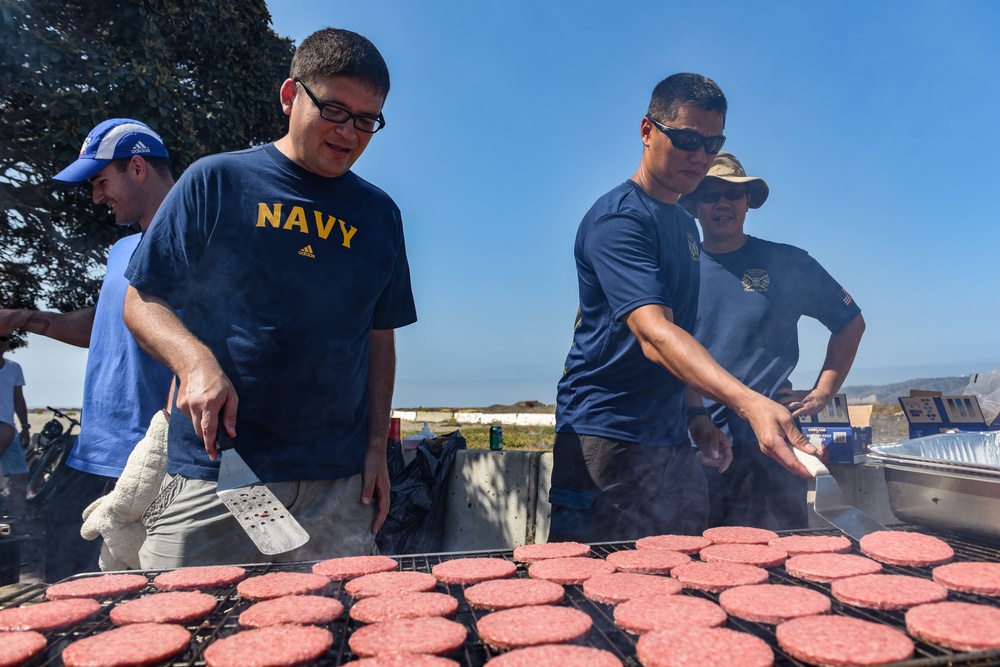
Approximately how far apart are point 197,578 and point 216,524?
443mm

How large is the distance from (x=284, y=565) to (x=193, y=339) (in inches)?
31.4

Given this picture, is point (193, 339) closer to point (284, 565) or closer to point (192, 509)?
point (192, 509)

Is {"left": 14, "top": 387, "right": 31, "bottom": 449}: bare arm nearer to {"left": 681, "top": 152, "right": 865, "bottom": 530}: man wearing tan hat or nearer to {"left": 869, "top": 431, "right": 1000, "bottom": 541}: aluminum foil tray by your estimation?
{"left": 681, "top": 152, "right": 865, "bottom": 530}: man wearing tan hat

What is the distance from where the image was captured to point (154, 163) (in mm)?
3289

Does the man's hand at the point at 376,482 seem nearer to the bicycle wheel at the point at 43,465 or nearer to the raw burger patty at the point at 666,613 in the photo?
the raw burger patty at the point at 666,613

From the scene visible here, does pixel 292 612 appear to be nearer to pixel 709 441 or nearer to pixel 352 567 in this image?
pixel 352 567

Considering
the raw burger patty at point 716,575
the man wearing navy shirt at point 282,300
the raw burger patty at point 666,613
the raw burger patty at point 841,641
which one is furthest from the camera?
the man wearing navy shirt at point 282,300

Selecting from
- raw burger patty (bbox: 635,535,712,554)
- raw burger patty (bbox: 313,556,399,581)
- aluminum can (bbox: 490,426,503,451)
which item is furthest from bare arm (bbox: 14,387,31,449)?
raw burger patty (bbox: 635,535,712,554)

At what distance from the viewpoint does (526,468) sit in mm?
5867

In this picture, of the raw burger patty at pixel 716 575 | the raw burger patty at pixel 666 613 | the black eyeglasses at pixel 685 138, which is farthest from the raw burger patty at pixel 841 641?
the black eyeglasses at pixel 685 138

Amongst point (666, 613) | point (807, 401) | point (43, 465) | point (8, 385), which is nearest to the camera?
point (666, 613)

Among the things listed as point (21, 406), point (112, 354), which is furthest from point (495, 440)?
point (21, 406)

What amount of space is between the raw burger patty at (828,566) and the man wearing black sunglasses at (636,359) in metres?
0.89

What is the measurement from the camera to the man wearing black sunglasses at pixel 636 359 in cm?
279
